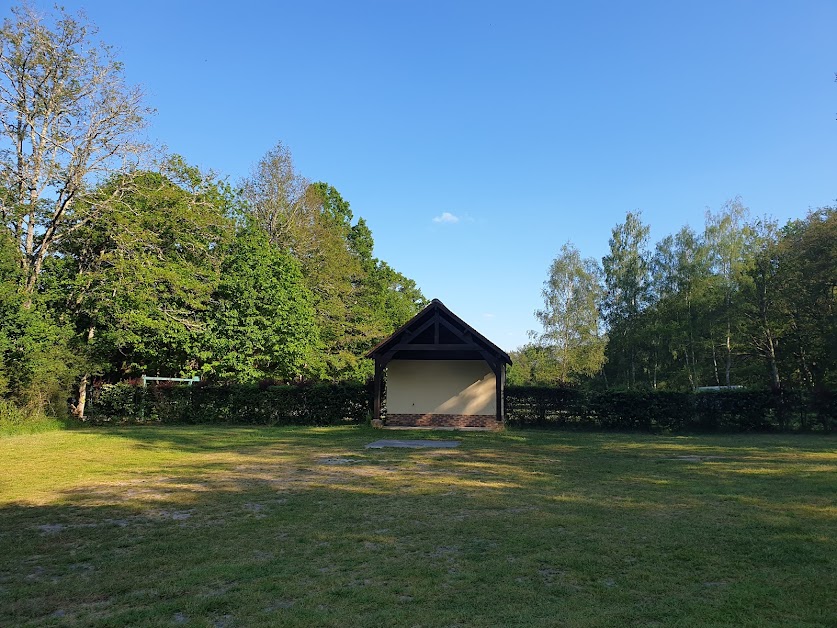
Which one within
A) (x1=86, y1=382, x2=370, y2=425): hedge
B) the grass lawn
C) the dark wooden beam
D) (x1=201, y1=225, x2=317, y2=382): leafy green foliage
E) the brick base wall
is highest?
(x1=201, y1=225, x2=317, y2=382): leafy green foliage

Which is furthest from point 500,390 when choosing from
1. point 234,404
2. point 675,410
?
point 234,404

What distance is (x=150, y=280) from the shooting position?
22.4m

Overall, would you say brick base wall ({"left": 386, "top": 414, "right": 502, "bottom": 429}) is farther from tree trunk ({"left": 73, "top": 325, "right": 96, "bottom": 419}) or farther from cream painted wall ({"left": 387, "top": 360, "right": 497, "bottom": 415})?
tree trunk ({"left": 73, "top": 325, "right": 96, "bottom": 419})

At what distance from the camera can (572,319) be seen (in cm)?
4150

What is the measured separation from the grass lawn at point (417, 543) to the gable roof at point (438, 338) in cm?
818

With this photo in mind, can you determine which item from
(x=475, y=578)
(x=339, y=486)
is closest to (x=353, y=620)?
(x=475, y=578)

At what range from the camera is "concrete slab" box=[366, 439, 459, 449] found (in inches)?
609

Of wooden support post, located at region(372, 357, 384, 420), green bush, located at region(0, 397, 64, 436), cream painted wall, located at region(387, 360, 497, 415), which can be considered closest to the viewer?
green bush, located at region(0, 397, 64, 436)

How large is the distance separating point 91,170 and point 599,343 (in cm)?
3345

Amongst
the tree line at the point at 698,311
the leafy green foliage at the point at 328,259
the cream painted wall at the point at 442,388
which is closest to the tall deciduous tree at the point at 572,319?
the tree line at the point at 698,311

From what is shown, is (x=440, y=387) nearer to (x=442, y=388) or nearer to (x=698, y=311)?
(x=442, y=388)

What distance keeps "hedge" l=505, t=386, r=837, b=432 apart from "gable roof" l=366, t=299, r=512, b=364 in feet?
9.23

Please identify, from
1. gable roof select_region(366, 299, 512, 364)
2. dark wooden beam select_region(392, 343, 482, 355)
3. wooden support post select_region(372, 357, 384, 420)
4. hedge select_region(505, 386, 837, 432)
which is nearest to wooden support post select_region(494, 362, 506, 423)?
gable roof select_region(366, 299, 512, 364)

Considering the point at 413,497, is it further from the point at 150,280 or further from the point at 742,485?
the point at 150,280
